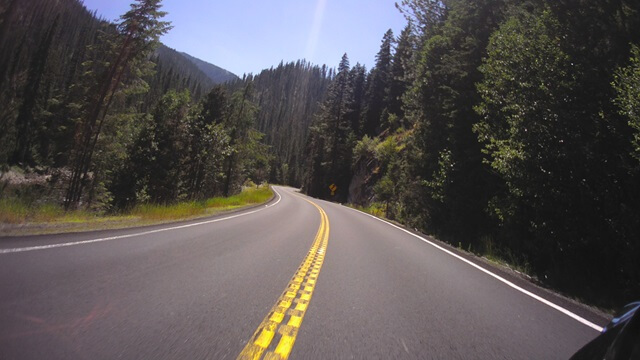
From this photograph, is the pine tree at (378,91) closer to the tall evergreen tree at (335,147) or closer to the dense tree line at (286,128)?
the tall evergreen tree at (335,147)

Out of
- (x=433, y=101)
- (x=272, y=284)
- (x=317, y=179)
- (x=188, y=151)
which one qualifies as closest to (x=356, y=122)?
(x=317, y=179)

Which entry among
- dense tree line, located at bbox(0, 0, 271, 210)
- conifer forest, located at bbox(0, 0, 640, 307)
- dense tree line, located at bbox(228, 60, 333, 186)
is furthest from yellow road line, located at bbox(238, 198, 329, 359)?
dense tree line, located at bbox(228, 60, 333, 186)

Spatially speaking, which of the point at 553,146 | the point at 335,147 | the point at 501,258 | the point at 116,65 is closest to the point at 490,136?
the point at 553,146

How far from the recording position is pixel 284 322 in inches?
146

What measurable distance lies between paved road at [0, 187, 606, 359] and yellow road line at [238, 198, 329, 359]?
0.07 ft

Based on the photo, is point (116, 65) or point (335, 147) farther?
point (335, 147)

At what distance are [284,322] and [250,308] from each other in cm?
62

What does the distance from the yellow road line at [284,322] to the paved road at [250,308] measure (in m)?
0.02

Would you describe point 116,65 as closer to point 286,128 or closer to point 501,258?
point 501,258

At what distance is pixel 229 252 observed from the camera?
750 cm

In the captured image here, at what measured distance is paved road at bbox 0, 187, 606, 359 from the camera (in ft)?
9.98

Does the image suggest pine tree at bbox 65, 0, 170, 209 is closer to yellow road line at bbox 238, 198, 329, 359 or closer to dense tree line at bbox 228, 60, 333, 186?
yellow road line at bbox 238, 198, 329, 359

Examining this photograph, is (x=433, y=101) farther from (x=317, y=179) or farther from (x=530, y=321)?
(x=317, y=179)

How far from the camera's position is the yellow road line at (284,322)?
2993mm
